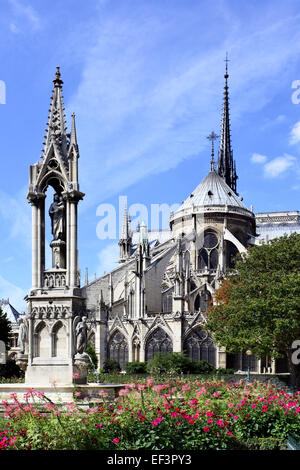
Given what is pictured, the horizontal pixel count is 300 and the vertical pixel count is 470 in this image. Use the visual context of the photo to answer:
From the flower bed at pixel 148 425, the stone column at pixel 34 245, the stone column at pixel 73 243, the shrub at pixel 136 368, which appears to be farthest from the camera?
the shrub at pixel 136 368

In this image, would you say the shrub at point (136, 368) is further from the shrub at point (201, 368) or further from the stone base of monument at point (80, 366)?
the stone base of monument at point (80, 366)

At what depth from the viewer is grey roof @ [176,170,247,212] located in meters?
71.1

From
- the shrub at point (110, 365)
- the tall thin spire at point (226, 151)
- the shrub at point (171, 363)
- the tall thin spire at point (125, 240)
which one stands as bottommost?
the shrub at point (110, 365)

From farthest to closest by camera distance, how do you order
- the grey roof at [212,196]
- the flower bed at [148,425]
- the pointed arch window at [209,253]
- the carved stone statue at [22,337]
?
1. the grey roof at [212,196]
2. the pointed arch window at [209,253]
3. the carved stone statue at [22,337]
4. the flower bed at [148,425]

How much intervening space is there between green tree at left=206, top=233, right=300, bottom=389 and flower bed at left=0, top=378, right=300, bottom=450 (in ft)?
67.6

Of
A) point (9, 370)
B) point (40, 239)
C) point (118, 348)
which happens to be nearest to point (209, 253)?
point (118, 348)

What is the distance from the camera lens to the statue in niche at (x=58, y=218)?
1481cm

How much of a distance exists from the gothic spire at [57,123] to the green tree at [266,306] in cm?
2008

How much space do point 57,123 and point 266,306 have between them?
68.6 ft

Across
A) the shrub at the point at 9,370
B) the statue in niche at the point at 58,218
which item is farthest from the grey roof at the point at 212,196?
the statue in niche at the point at 58,218

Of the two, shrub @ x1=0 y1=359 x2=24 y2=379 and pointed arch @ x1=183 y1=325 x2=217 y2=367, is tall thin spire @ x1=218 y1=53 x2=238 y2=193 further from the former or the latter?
shrub @ x1=0 y1=359 x2=24 y2=379

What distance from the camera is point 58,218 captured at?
14.9 meters
